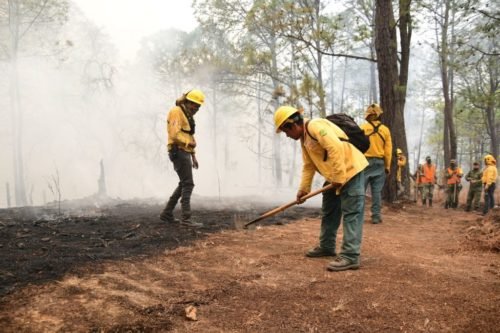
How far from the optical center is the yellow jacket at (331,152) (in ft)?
12.1

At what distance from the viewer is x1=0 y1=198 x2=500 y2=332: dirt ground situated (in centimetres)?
247

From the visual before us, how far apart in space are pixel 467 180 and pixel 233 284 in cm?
1197

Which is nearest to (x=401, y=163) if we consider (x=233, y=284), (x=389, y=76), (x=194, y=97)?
(x=389, y=76)

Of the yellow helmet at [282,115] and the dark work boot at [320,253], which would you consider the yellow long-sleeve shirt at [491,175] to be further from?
the yellow helmet at [282,115]

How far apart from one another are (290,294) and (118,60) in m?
28.1

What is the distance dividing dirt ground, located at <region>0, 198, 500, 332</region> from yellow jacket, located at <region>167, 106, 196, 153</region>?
131 centimetres

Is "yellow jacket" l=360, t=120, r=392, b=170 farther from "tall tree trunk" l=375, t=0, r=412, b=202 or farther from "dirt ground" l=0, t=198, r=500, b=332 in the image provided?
"tall tree trunk" l=375, t=0, r=412, b=202

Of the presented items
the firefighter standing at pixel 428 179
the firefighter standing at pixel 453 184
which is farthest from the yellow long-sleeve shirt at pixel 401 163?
the firefighter standing at pixel 453 184

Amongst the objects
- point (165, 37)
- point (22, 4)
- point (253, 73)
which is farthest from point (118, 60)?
point (253, 73)

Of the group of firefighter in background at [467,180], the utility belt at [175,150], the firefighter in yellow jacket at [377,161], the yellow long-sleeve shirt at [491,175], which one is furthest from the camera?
the group of firefighter in background at [467,180]

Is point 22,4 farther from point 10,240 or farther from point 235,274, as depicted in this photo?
point 235,274

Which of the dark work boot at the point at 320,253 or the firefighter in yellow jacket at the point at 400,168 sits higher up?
the firefighter in yellow jacket at the point at 400,168

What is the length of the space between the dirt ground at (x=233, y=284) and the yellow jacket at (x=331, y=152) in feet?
3.09

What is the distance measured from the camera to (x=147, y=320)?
8.11ft
